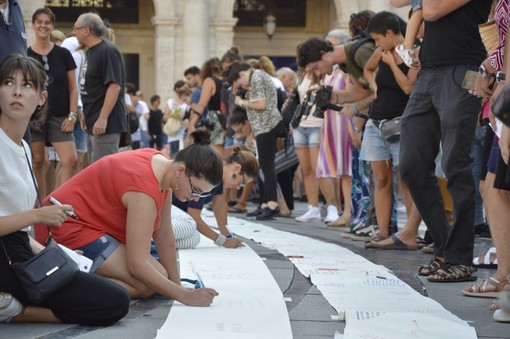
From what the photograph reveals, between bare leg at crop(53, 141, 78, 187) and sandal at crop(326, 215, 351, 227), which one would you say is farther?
sandal at crop(326, 215, 351, 227)

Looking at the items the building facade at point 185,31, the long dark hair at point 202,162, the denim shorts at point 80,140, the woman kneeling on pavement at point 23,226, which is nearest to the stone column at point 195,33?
the building facade at point 185,31

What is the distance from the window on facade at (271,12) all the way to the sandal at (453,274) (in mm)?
25360

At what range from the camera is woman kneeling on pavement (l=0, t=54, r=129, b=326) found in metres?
5.11

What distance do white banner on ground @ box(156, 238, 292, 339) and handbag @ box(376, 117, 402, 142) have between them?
1825 millimetres

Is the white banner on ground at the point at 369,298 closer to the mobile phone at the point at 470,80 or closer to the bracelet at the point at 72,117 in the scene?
the mobile phone at the point at 470,80

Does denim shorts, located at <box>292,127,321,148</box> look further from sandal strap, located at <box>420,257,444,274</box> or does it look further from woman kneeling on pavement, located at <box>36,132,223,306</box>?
woman kneeling on pavement, located at <box>36,132,223,306</box>

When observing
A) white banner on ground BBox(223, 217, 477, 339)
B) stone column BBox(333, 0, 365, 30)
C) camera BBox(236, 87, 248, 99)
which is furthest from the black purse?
stone column BBox(333, 0, 365, 30)

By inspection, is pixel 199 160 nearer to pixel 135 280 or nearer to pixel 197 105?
pixel 135 280

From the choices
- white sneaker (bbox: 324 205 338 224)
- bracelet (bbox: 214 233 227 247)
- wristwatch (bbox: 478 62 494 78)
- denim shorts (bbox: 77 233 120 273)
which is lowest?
white sneaker (bbox: 324 205 338 224)

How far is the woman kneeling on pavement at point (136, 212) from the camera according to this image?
18.2ft

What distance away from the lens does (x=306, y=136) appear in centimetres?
1267

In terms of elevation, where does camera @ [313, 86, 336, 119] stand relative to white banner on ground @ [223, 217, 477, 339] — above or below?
above

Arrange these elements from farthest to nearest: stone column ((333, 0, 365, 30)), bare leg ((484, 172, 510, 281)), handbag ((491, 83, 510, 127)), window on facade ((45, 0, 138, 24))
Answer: window on facade ((45, 0, 138, 24)), stone column ((333, 0, 365, 30)), bare leg ((484, 172, 510, 281)), handbag ((491, 83, 510, 127))

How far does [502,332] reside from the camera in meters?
5.23
